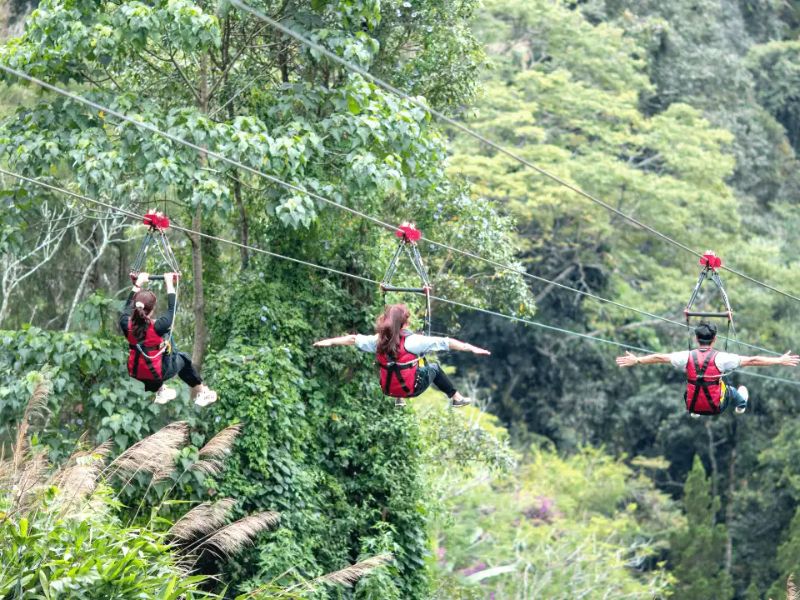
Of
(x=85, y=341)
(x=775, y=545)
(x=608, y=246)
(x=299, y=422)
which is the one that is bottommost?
(x=775, y=545)

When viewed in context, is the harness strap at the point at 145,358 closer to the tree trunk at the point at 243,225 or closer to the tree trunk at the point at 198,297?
the tree trunk at the point at 198,297

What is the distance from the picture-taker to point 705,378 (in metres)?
8.22

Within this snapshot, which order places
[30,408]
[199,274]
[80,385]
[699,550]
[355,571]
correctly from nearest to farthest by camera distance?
[30,408] → [355,571] → [80,385] → [199,274] → [699,550]

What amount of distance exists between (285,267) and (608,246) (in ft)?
40.4

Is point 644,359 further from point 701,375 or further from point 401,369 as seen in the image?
point 401,369

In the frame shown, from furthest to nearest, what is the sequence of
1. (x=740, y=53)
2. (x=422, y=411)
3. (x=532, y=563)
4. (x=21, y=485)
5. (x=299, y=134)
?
(x=740, y=53), (x=532, y=563), (x=422, y=411), (x=299, y=134), (x=21, y=485)

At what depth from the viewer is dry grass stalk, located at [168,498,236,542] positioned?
890 cm

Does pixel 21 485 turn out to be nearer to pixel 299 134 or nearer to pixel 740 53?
pixel 299 134

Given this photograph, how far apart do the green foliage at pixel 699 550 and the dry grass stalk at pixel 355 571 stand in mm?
10754

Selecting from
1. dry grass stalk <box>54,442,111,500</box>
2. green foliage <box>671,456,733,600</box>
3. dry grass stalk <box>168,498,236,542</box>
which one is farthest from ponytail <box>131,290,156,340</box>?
green foliage <box>671,456,733,600</box>

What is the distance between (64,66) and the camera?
10023mm

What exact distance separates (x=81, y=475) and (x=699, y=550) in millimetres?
14396

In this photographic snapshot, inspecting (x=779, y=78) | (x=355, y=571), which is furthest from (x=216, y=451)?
(x=779, y=78)

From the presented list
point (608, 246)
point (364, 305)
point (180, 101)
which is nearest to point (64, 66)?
point (180, 101)
